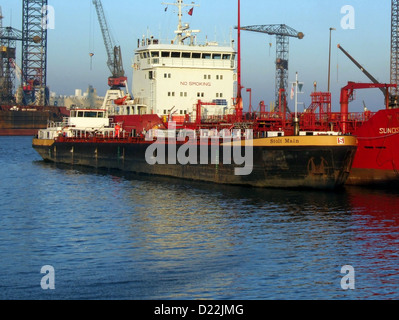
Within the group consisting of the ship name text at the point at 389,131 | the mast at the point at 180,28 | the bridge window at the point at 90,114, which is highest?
the mast at the point at 180,28

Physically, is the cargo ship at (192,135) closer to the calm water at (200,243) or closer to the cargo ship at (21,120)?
the calm water at (200,243)

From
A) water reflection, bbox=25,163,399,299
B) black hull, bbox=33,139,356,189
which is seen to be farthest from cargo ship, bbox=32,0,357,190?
water reflection, bbox=25,163,399,299

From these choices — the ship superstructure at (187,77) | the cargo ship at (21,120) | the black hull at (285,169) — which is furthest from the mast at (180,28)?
the cargo ship at (21,120)

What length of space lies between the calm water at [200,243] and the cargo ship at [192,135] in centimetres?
184

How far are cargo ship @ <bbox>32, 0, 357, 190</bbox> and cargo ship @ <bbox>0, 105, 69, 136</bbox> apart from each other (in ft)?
278

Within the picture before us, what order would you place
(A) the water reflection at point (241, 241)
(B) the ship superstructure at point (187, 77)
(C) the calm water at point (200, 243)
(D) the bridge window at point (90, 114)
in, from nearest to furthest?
(C) the calm water at point (200, 243)
(A) the water reflection at point (241, 241)
(B) the ship superstructure at point (187, 77)
(D) the bridge window at point (90, 114)

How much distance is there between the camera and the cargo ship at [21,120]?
14862cm

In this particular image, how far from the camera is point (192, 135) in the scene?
4409 cm

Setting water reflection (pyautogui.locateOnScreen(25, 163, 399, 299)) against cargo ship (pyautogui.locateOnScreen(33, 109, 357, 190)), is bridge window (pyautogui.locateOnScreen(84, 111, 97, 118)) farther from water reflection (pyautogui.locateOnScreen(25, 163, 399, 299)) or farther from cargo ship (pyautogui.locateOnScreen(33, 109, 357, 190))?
water reflection (pyautogui.locateOnScreen(25, 163, 399, 299))

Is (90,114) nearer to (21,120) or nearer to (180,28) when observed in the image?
(180,28)

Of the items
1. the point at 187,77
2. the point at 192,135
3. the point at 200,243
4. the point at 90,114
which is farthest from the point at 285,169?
the point at 90,114

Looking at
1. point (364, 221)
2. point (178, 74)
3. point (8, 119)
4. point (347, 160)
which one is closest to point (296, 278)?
point (364, 221)
